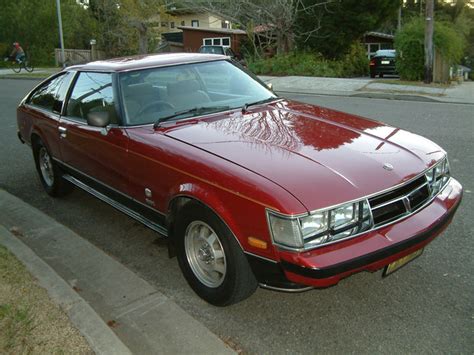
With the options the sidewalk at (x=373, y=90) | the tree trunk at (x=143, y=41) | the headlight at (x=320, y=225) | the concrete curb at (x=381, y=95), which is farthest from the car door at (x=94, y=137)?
the tree trunk at (x=143, y=41)

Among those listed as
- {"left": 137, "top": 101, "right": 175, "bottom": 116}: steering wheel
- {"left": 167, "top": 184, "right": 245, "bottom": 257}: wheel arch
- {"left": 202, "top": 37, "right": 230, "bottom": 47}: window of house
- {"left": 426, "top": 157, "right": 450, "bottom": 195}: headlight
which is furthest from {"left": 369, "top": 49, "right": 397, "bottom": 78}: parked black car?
{"left": 167, "top": 184, "right": 245, "bottom": 257}: wheel arch

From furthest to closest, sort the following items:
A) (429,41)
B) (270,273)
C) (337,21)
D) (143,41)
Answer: (143,41), (337,21), (429,41), (270,273)

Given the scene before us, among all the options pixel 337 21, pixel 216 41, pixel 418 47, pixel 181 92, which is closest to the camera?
pixel 181 92

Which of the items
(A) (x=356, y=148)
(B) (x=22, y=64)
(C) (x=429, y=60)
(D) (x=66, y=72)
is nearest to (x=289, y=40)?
(C) (x=429, y=60)

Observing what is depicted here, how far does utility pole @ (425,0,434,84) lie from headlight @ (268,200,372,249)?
565 inches

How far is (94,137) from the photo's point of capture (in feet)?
14.0

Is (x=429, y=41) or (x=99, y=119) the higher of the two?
(x=429, y=41)

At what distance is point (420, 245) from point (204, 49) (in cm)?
2405

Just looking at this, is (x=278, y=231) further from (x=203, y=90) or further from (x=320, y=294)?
(x=203, y=90)

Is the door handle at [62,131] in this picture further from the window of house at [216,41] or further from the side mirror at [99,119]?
the window of house at [216,41]

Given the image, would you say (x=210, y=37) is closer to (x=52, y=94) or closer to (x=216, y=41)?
(x=216, y=41)

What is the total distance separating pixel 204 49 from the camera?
Result: 25.8m

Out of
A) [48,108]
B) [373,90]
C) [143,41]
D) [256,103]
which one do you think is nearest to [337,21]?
[373,90]

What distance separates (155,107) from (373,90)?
39.5 ft
